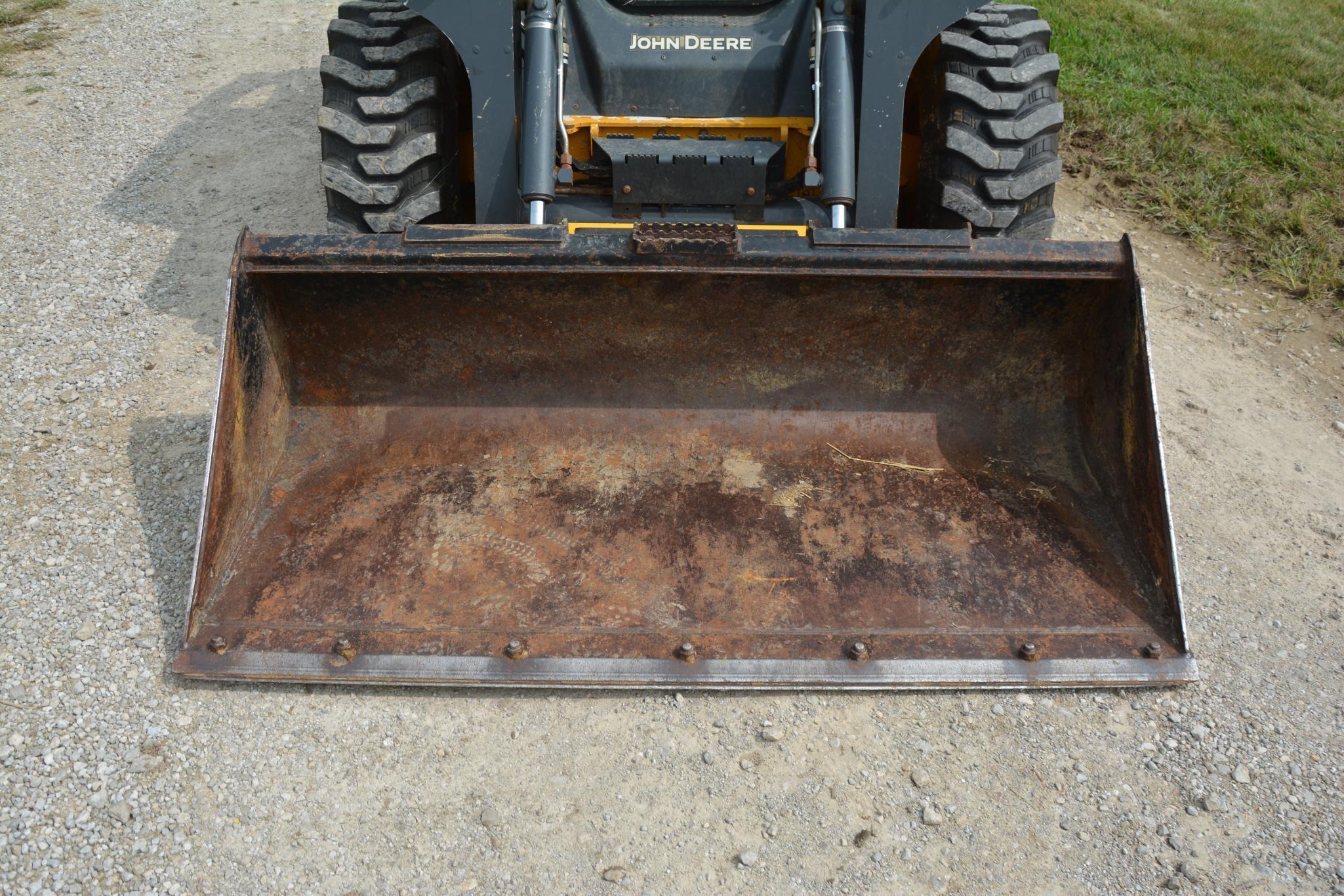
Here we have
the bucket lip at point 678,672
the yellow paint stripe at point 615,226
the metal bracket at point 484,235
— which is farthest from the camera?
the yellow paint stripe at point 615,226

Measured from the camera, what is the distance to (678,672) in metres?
2.51

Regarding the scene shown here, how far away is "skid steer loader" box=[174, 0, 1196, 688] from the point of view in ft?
8.50

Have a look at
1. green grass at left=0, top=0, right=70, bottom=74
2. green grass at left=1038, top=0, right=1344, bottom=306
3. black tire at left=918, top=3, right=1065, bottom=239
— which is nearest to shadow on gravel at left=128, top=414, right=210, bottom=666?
black tire at left=918, top=3, right=1065, bottom=239

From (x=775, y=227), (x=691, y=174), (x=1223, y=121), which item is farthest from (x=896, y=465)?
(x=1223, y=121)

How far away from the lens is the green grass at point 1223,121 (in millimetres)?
5301

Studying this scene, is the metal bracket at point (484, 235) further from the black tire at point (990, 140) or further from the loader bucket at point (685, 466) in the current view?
the black tire at point (990, 140)

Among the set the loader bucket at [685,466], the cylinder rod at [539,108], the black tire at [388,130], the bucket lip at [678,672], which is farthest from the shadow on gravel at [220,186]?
the bucket lip at [678,672]

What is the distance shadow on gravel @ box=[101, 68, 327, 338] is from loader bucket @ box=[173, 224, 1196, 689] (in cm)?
172

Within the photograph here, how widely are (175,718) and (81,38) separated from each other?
294 inches

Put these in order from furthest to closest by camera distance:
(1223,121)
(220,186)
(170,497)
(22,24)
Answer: (22,24)
(1223,121)
(220,186)
(170,497)

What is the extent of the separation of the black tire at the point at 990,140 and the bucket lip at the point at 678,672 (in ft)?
5.43

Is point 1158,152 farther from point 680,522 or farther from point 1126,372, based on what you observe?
point 680,522

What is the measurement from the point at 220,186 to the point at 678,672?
4548 millimetres

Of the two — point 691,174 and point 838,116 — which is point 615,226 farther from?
point 838,116
